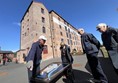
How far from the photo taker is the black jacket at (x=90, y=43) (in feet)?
11.9

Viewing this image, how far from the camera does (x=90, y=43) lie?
3.76 meters

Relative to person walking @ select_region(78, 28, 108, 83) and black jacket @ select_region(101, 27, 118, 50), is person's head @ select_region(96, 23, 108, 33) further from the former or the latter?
person walking @ select_region(78, 28, 108, 83)

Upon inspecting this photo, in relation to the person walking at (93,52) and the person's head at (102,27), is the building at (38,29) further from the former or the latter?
the person's head at (102,27)

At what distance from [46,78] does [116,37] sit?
2397 millimetres

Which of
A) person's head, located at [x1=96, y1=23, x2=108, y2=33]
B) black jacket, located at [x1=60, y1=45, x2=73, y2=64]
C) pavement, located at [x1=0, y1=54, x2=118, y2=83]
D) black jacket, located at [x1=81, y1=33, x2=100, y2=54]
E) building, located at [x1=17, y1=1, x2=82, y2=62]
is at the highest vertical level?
building, located at [x1=17, y1=1, x2=82, y2=62]

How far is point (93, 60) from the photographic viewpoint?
12.1 ft

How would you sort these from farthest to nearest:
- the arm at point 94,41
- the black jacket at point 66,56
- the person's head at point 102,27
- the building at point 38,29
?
the building at point 38,29 → the black jacket at point 66,56 → the arm at point 94,41 → the person's head at point 102,27

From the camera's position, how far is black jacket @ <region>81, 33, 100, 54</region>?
3.63m

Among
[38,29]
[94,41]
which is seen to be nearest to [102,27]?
[94,41]

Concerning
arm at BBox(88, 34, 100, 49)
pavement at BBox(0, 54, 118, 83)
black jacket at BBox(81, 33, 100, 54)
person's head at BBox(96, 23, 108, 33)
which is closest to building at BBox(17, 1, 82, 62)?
pavement at BBox(0, 54, 118, 83)

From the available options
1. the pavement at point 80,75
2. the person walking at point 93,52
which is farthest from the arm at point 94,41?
the pavement at point 80,75

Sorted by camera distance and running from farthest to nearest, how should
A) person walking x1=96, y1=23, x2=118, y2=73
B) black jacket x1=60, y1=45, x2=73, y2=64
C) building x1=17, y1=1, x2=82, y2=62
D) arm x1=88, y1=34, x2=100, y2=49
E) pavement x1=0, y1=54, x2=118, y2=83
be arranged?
1. building x1=17, y1=1, x2=82, y2=62
2. black jacket x1=60, y1=45, x2=73, y2=64
3. pavement x1=0, y1=54, x2=118, y2=83
4. arm x1=88, y1=34, x2=100, y2=49
5. person walking x1=96, y1=23, x2=118, y2=73

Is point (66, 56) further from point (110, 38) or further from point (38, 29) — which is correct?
point (38, 29)

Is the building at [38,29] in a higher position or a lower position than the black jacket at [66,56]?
higher
